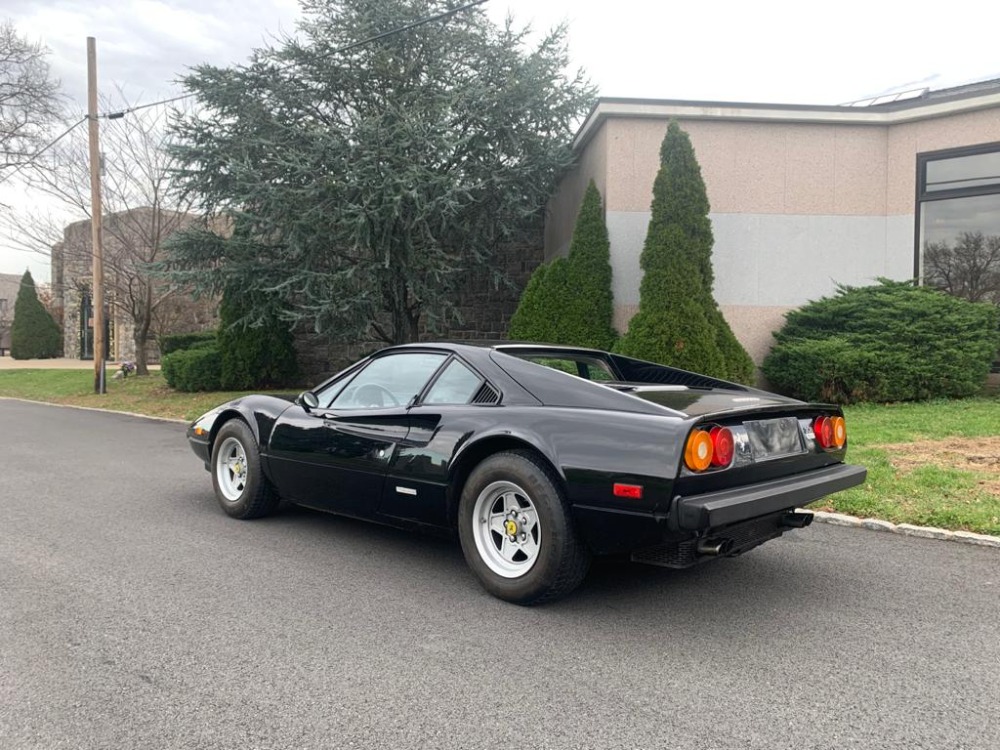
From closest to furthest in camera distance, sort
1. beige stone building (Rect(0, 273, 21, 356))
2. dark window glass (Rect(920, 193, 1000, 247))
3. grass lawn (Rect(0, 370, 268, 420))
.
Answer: dark window glass (Rect(920, 193, 1000, 247))
grass lawn (Rect(0, 370, 268, 420))
beige stone building (Rect(0, 273, 21, 356))

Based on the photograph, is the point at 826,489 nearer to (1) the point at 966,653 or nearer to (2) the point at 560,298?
(1) the point at 966,653

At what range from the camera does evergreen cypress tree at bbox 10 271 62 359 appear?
3806 cm

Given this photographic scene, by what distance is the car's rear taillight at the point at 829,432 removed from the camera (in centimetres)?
408

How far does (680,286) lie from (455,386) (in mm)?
6960

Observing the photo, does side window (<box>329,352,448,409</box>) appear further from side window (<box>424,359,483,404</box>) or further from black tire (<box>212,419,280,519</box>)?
black tire (<box>212,419,280,519</box>)

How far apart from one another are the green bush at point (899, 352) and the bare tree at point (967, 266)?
1.05 meters

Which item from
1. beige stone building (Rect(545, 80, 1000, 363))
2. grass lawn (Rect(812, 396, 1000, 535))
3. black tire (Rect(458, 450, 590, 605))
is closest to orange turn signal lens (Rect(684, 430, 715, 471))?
black tire (Rect(458, 450, 590, 605))

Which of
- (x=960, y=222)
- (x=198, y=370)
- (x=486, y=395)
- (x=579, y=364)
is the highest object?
(x=960, y=222)

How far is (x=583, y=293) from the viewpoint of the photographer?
11930 mm

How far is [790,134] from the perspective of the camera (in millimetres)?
12227

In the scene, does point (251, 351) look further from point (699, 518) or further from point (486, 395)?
point (699, 518)

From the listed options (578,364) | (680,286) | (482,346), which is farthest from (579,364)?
(680,286)

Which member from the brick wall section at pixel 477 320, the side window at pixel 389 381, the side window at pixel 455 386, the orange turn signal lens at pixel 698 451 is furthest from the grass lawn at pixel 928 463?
the brick wall section at pixel 477 320

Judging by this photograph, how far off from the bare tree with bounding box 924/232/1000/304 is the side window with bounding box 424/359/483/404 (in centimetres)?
1084
